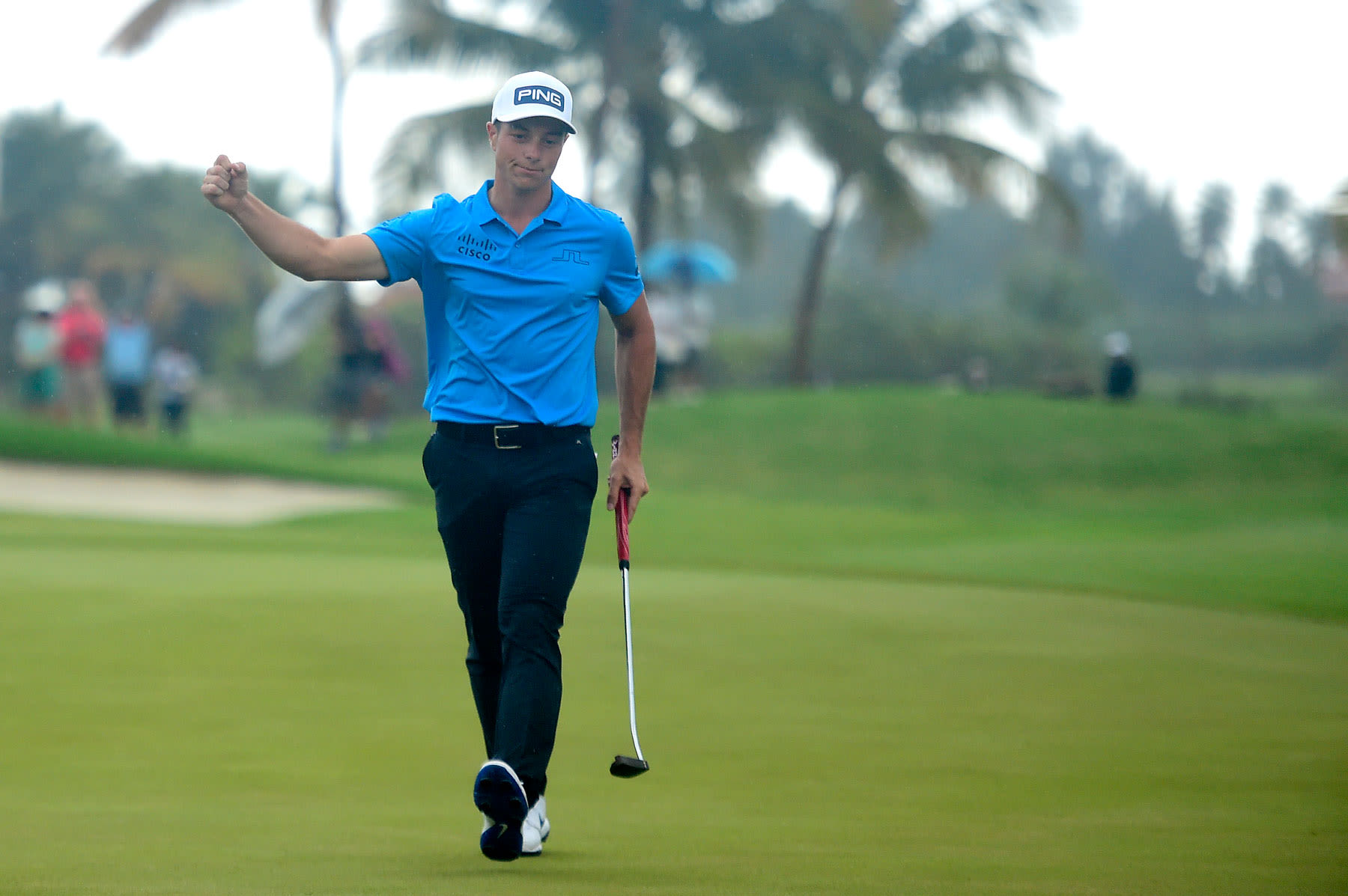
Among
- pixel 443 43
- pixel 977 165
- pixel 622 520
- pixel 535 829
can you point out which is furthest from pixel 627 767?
pixel 977 165

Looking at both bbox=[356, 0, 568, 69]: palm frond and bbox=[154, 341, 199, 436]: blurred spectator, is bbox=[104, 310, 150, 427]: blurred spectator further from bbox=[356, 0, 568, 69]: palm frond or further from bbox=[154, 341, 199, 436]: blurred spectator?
bbox=[356, 0, 568, 69]: palm frond

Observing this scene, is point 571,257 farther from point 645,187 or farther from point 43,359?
point 645,187

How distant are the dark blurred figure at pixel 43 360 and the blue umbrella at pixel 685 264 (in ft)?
30.3

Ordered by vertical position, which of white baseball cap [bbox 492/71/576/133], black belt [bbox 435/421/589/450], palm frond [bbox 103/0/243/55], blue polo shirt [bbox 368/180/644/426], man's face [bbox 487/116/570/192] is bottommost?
black belt [bbox 435/421/589/450]

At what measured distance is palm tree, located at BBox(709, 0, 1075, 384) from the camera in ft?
95.3

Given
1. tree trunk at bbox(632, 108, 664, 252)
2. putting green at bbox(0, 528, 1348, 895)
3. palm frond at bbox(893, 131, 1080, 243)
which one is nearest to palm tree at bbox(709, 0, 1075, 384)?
palm frond at bbox(893, 131, 1080, 243)

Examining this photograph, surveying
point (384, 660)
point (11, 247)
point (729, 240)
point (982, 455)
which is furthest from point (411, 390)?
point (384, 660)

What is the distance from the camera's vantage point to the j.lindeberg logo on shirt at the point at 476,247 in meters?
4.63

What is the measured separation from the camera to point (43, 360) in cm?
2089

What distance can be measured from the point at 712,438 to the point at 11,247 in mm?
33430

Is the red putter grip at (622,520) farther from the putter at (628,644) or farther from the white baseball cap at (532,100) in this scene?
the white baseball cap at (532,100)

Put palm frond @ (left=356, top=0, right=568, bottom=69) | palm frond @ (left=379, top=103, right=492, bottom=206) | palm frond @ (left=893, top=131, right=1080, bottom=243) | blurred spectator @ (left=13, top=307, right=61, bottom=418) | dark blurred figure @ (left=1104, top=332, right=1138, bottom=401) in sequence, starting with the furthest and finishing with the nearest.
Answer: palm frond @ (left=893, top=131, right=1080, bottom=243) → palm frond @ (left=379, top=103, right=492, bottom=206) → palm frond @ (left=356, top=0, right=568, bottom=69) → dark blurred figure @ (left=1104, top=332, right=1138, bottom=401) → blurred spectator @ (left=13, top=307, right=61, bottom=418)

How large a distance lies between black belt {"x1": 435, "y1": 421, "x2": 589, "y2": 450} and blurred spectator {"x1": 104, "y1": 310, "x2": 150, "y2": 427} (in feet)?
62.6

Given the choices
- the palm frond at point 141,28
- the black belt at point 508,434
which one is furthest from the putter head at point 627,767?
the palm frond at point 141,28
